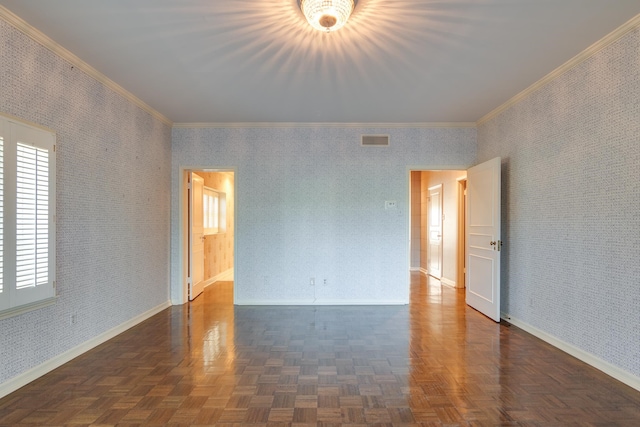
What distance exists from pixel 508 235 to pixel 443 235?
2615 mm

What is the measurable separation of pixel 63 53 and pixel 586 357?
5.29m

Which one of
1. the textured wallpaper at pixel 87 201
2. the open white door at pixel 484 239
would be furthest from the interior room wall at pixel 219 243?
the open white door at pixel 484 239

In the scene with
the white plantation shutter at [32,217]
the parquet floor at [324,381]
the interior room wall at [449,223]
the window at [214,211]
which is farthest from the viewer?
the interior room wall at [449,223]

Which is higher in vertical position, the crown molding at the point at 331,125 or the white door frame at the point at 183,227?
the crown molding at the point at 331,125

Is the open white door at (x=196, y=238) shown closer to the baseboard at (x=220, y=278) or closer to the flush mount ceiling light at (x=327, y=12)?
the baseboard at (x=220, y=278)

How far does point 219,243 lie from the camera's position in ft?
22.9

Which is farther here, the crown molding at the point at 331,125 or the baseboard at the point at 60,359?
the crown molding at the point at 331,125

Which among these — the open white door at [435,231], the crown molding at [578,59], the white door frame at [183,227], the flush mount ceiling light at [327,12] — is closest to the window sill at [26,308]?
the white door frame at [183,227]

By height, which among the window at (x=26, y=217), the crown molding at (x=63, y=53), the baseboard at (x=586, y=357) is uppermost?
the crown molding at (x=63, y=53)

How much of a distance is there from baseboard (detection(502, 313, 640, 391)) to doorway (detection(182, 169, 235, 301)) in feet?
14.6

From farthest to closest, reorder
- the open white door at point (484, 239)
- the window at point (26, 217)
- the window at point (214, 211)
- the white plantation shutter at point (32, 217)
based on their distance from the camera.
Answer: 1. the window at point (214, 211)
2. the open white door at point (484, 239)
3. the white plantation shutter at point (32, 217)
4. the window at point (26, 217)

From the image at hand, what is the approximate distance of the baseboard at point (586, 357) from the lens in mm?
2494

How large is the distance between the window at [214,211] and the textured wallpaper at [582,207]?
15.8 feet

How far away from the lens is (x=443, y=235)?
6.81 m
